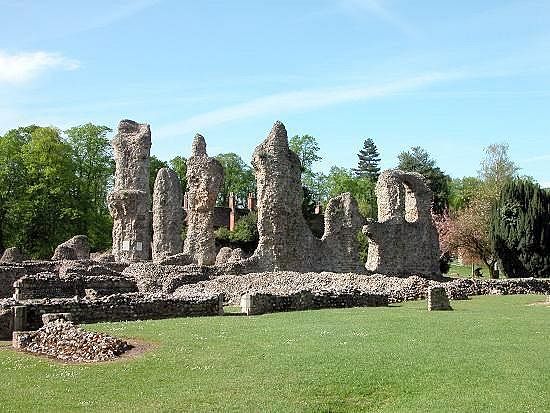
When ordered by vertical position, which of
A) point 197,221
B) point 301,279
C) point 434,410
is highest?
point 197,221

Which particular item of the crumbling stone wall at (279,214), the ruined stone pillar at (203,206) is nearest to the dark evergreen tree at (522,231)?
the crumbling stone wall at (279,214)

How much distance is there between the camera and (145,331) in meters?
16.5

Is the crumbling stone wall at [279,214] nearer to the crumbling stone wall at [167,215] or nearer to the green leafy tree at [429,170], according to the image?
the crumbling stone wall at [167,215]

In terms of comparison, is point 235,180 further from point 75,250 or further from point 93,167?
point 75,250

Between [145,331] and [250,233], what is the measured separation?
51115 millimetres

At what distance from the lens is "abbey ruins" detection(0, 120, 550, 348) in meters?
21.4

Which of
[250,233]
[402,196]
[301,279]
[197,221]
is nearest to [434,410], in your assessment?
[301,279]

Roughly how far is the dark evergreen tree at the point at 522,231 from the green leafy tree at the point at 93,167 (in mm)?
32772

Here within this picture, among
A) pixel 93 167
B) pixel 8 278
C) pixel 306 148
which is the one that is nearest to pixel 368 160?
pixel 306 148

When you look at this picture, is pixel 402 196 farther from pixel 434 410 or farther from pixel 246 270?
pixel 434 410

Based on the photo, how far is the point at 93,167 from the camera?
63.8 metres

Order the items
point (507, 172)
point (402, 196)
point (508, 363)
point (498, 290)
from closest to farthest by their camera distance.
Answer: point (508, 363), point (498, 290), point (402, 196), point (507, 172)

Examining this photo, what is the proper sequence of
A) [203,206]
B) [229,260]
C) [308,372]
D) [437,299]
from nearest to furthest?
[308,372]
[437,299]
[203,206]
[229,260]

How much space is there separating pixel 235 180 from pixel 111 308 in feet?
241
